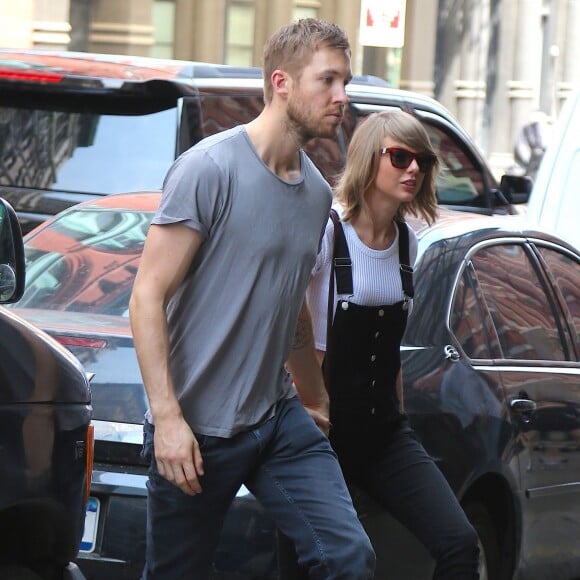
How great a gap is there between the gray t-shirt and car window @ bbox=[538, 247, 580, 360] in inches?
94.4

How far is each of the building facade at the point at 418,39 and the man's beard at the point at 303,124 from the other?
8.82 m

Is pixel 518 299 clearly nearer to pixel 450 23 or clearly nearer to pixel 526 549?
pixel 526 549

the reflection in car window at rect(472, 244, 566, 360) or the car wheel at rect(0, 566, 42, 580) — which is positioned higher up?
the reflection in car window at rect(472, 244, 566, 360)

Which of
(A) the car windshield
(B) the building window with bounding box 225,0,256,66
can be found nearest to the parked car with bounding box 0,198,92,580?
(A) the car windshield

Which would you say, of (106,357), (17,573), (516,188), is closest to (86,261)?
(106,357)

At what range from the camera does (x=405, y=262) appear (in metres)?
4.99

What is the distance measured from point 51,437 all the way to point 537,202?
548 cm

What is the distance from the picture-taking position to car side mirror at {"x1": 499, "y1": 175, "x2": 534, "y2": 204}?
1052 centimetres

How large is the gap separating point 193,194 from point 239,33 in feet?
68.3

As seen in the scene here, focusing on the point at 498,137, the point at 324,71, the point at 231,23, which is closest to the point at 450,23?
the point at 498,137

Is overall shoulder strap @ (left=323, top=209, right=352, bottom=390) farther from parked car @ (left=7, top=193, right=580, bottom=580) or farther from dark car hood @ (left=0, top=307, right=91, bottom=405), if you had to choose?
dark car hood @ (left=0, top=307, right=91, bottom=405)

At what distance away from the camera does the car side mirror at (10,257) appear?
3873 millimetres

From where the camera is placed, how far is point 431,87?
90.6ft

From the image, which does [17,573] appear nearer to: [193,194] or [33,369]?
[33,369]
